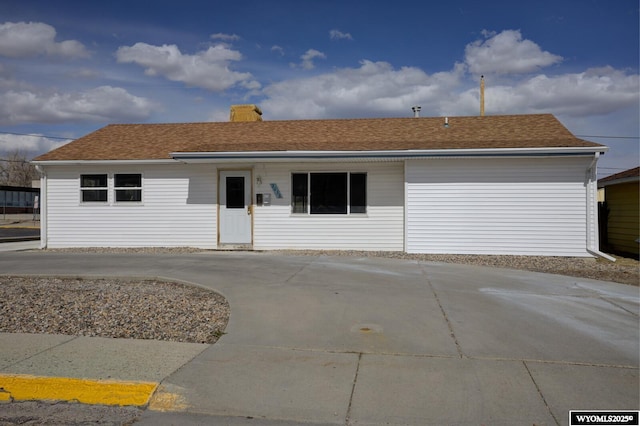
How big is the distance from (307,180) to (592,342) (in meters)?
10.3

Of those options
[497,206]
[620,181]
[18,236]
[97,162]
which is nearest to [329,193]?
[497,206]

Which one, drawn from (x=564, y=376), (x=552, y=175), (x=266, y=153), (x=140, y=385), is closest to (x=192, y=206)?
(x=266, y=153)

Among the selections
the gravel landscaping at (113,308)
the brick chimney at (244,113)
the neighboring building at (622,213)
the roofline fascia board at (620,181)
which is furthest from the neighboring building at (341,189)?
the gravel landscaping at (113,308)

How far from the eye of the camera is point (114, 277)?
32.8 ft

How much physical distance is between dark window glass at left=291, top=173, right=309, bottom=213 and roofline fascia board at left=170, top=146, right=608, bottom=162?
1038 millimetres

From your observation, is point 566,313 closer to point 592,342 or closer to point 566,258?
point 592,342

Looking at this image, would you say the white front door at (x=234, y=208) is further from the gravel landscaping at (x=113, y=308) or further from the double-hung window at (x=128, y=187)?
the gravel landscaping at (x=113, y=308)

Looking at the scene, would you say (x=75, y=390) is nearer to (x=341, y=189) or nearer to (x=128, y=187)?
(x=341, y=189)

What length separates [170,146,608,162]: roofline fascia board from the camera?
1373cm

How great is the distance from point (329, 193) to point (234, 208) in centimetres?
298

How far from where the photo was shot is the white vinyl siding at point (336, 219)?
15.4 m

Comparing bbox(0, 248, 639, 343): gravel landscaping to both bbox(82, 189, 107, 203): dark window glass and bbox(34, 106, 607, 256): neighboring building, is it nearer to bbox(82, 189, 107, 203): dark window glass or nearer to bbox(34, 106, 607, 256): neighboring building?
bbox(34, 106, 607, 256): neighboring building

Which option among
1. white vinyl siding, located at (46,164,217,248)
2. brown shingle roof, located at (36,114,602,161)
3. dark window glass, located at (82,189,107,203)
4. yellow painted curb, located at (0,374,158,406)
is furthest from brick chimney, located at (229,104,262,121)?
yellow painted curb, located at (0,374,158,406)

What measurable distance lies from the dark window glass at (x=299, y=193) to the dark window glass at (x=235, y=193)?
1.60 metres
